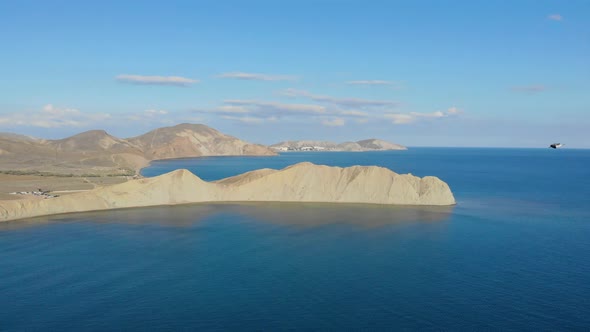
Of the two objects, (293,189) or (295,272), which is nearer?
(295,272)

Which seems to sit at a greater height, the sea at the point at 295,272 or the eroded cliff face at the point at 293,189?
the eroded cliff face at the point at 293,189

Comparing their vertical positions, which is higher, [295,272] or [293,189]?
[293,189]

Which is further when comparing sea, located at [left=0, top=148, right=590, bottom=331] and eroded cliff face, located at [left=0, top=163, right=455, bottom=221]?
eroded cliff face, located at [left=0, top=163, right=455, bottom=221]

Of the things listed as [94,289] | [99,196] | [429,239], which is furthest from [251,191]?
[94,289]

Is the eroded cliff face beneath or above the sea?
above

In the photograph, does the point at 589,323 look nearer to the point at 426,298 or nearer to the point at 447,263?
the point at 426,298
